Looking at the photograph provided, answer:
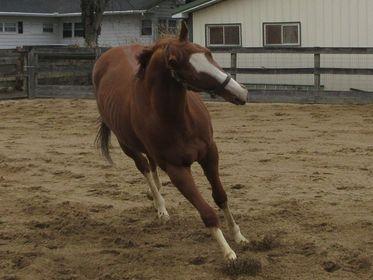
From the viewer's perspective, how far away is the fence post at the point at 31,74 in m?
18.1

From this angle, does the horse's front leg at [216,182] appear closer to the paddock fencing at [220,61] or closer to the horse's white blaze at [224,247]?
the horse's white blaze at [224,247]

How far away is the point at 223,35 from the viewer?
1941cm

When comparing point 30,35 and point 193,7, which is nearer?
point 193,7

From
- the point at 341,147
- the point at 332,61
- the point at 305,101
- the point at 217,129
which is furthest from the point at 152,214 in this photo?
the point at 332,61

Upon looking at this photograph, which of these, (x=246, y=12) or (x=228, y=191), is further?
(x=246, y=12)

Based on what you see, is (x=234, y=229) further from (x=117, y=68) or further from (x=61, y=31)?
(x=61, y=31)

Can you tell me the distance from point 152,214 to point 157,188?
11.2 inches

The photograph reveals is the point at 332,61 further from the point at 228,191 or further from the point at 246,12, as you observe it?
the point at 228,191

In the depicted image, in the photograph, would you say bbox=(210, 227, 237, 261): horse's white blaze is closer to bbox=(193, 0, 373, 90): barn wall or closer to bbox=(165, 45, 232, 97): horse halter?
bbox=(165, 45, 232, 97): horse halter

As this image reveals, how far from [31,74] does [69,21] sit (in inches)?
733

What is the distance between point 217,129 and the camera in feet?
37.9

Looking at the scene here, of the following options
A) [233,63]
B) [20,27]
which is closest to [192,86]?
[233,63]

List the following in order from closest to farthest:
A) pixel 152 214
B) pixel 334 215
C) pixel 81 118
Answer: pixel 334 215
pixel 152 214
pixel 81 118

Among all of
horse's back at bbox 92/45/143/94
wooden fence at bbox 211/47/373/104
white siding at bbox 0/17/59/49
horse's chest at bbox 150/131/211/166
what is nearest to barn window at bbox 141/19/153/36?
white siding at bbox 0/17/59/49
